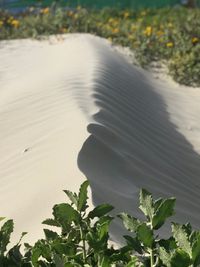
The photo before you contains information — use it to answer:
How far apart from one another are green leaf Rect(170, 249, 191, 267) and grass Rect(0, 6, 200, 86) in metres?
7.93

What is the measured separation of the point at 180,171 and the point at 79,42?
4.86 m

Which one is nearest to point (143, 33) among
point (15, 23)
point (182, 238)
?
point (15, 23)

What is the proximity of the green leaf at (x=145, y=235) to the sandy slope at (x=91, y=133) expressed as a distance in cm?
112

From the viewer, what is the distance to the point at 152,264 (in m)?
2.18

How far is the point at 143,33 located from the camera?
1164 cm

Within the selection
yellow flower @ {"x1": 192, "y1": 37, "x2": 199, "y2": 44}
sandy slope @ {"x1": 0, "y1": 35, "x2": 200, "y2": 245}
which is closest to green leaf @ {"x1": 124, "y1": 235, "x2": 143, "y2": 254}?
sandy slope @ {"x1": 0, "y1": 35, "x2": 200, "y2": 245}

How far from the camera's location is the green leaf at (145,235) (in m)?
2.15

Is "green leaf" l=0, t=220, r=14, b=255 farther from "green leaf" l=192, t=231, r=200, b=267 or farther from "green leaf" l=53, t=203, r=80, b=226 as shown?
"green leaf" l=192, t=231, r=200, b=267

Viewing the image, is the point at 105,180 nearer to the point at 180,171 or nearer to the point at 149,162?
the point at 149,162

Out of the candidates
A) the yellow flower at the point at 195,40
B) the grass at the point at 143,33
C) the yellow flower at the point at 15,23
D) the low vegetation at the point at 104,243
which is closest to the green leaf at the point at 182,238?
the low vegetation at the point at 104,243

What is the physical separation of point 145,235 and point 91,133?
289 cm

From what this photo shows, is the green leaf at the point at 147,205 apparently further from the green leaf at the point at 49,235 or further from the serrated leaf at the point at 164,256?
the green leaf at the point at 49,235

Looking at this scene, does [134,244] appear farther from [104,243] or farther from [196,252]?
[196,252]

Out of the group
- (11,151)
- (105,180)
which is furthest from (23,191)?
(11,151)
